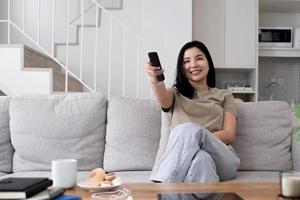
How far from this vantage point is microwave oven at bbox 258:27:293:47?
13.2 ft

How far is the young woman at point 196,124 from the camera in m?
1.53

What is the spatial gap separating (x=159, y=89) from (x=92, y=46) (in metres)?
2.48

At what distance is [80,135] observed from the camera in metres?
2.12

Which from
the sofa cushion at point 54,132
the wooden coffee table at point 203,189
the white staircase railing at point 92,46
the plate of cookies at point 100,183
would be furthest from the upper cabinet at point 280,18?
the plate of cookies at point 100,183

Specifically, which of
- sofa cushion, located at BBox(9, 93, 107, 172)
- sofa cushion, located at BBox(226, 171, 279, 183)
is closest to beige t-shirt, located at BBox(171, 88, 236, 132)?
sofa cushion, located at BBox(226, 171, 279, 183)

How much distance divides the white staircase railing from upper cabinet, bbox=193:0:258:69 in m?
0.68

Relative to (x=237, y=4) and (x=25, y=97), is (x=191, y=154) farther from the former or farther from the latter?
(x=237, y=4)

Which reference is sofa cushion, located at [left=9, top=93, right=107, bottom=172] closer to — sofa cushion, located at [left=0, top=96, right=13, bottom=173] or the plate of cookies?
sofa cushion, located at [left=0, top=96, right=13, bottom=173]

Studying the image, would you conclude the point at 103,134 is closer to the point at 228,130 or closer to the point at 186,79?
the point at 186,79

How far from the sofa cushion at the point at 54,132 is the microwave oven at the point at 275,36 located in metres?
2.54

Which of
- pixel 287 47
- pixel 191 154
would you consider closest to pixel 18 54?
pixel 191 154

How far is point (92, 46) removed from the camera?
4.24 metres

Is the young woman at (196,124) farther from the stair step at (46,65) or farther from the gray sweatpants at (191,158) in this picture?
the stair step at (46,65)

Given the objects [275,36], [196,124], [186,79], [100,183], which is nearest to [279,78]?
[275,36]
